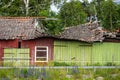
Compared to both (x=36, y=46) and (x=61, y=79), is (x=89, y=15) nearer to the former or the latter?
(x=36, y=46)

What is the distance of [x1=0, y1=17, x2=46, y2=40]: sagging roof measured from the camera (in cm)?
3575

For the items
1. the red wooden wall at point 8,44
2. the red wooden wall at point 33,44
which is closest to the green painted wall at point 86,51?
the red wooden wall at point 33,44

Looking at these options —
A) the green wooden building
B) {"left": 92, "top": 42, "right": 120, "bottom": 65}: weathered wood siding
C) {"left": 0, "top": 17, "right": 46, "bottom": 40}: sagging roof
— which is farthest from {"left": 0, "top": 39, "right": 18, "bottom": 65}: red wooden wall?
{"left": 92, "top": 42, "right": 120, "bottom": 65}: weathered wood siding

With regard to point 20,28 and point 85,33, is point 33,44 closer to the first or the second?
point 20,28

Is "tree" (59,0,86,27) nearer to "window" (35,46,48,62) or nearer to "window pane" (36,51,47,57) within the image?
"window" (35,46,48,62)

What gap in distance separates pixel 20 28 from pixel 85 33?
6419 millimetres

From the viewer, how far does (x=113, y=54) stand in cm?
3638

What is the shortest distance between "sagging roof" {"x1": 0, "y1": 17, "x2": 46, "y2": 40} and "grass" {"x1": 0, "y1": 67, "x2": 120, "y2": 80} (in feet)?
40.2

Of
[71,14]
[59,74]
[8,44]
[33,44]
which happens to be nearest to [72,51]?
[33,44]

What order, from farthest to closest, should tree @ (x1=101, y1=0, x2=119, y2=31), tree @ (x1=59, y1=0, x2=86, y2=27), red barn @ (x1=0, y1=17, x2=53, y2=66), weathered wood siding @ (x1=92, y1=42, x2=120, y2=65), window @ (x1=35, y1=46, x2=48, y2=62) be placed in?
tree @ (x1=101, y1=0, x2=119, y2=31) < tree @ (x1=59, y1=0, x2=86, y2=27) < weathered wood siding @ (x1=92, y1=42, x2=120, y2=65) < red barn @ (x1=0, y1=17, x2=53, y2=66) < window @ (x1=35, y1=46, x2=48, y2=62)

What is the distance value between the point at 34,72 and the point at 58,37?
42.7 ft

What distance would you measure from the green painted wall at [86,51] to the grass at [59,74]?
11.8 m

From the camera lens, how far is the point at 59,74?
22.3 m

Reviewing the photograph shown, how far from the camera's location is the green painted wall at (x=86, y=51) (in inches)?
1391
